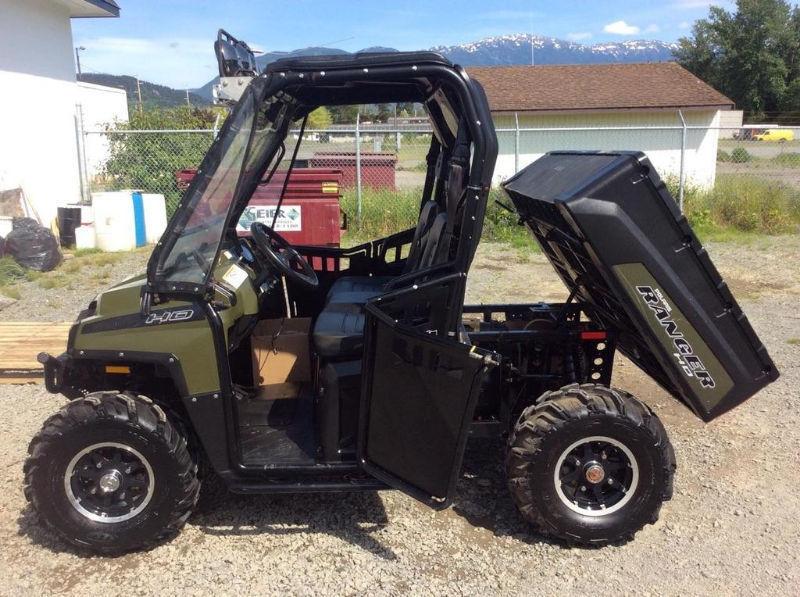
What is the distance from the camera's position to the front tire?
306cm

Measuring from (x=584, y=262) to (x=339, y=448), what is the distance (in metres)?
1.48

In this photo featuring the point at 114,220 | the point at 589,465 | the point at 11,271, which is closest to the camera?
the point at 589,465

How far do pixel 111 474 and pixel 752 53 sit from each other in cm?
4900

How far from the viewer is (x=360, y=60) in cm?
298

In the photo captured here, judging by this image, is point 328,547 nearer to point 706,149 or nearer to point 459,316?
point 459,316

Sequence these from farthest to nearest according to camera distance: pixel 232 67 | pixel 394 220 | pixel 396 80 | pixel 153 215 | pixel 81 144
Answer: pixel 81 144 < pixel 394 220 < pixel 153 215 < pixel 232 67 < pixel 396 80

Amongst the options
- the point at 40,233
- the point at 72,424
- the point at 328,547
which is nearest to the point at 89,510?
the point at 72,424

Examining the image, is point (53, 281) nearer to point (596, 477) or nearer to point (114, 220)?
point (114, 220)

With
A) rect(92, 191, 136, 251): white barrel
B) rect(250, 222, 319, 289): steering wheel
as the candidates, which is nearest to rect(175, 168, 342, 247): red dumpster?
rect(92, 191, 136, 251): white barrel

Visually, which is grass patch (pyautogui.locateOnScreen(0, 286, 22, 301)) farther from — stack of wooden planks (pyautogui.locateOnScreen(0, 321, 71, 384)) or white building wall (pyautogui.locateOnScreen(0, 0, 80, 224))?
white building wall (pyautogui.locateOnScreen(0, 0, 80, 224))

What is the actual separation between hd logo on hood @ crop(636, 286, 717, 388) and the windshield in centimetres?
185

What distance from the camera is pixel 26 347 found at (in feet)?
18.8

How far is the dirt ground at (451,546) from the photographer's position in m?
3.03

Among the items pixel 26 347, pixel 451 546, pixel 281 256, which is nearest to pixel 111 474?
pixel 281 256
